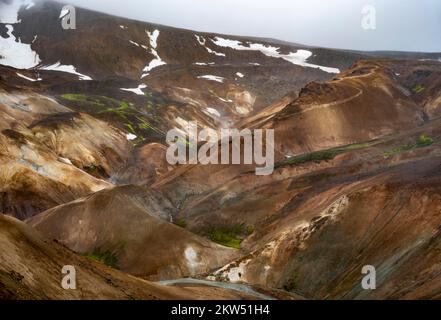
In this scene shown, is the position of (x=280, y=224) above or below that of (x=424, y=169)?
below

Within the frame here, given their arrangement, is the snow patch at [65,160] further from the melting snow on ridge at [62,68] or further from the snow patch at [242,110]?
the melting snow on ridge at [62,68]

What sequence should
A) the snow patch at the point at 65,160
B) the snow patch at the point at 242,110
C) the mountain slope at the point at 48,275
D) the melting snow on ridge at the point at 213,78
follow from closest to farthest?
1. the mountain slope at the point at 48,275
2. the snow patch at the point at 65,160
3. the snow patch at the point at 242,110
4. the melting snow on ridge at the point at 213,78

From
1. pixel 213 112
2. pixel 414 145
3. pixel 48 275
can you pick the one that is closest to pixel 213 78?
pixel 213 112

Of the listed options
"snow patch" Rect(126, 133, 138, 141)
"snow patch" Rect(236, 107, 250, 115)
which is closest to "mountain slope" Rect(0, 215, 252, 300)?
"snow patch" Rect(126, 133, 138, 141)

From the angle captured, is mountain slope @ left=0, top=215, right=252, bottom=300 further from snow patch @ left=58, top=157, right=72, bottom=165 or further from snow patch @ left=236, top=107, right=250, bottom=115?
snow patch @ left=236, top=107, right=250, bottom=115

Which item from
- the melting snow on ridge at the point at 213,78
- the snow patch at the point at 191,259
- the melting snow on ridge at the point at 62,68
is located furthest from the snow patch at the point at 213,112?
the snow patch at the point at 191,259

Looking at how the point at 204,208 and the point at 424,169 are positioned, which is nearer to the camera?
the point at 424,169

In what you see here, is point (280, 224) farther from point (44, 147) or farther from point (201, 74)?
point (201, 74)

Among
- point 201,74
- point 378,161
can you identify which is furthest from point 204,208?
point 201,74

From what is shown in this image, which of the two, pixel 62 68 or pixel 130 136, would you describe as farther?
pixel 62 68

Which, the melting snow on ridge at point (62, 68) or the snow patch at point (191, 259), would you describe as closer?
the snow patch at point (191, 259)

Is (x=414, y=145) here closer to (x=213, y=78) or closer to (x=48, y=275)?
(x=48, y=275)
